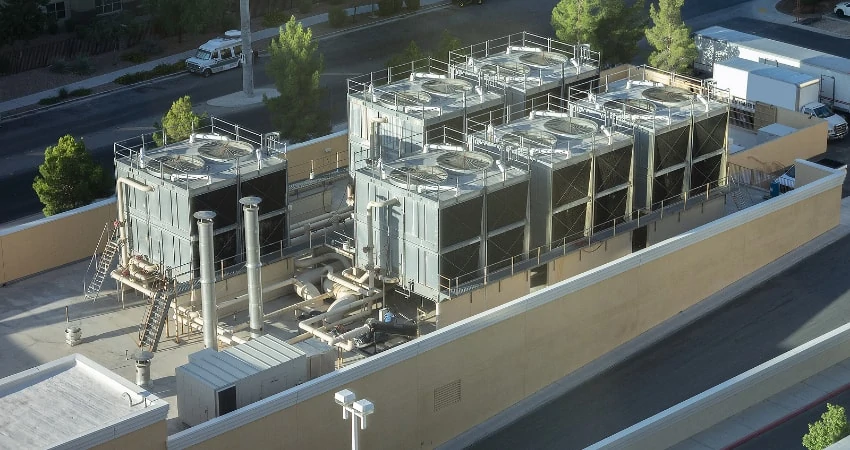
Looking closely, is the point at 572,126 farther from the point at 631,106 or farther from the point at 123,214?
the point at 123,214

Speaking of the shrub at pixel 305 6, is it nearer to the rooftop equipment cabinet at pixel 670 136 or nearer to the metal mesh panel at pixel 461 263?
the rooftop equipment cabinet at pixel 670 136

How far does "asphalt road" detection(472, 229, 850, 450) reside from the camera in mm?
56537

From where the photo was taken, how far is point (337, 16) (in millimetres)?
101500

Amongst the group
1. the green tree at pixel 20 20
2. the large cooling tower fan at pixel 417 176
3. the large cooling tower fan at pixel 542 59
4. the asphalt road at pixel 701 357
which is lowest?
the asphalt road at pixel 701 357

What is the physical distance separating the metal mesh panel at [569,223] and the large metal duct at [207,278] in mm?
13845

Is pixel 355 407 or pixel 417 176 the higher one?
pixel 417 176

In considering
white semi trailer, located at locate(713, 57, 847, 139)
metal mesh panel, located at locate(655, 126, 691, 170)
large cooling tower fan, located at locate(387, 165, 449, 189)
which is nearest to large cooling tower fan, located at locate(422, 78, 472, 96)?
large cooling tower fan, located at locate(387, 165, 449, 189)

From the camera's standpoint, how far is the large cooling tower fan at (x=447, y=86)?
65.9 meters

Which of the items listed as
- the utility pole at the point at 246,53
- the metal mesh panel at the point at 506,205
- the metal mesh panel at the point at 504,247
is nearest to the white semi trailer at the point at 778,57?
the utility pole at the point at 246,53

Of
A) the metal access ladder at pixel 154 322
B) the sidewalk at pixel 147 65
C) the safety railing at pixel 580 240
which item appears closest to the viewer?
the metal access ladder at pixel 154 322

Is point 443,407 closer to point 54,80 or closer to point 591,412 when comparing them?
point 591,412

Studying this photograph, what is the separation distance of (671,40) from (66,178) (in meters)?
36.1

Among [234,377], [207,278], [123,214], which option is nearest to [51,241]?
[123,214]

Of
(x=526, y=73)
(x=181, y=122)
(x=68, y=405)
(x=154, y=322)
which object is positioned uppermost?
(x=526, y=73)
